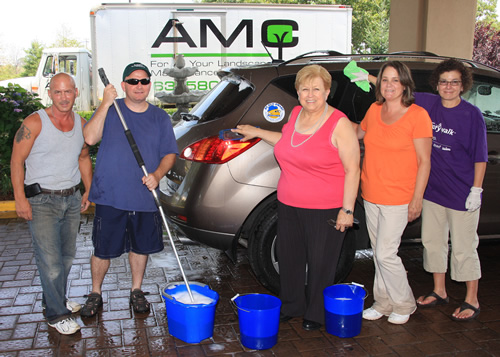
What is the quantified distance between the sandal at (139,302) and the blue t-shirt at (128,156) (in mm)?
717

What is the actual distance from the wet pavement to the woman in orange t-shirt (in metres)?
0.32

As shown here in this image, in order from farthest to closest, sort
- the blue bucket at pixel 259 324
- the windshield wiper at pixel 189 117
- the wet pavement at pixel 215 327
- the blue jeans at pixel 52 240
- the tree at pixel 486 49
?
the tree at pixel 486 49, the windshield wiper at pixel 189 117, the blue jeans at pixel 52 240, the wet pavement at pixel 215 327, the blue bucket at pixel 259 324

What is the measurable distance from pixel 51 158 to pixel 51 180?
0.15 meters

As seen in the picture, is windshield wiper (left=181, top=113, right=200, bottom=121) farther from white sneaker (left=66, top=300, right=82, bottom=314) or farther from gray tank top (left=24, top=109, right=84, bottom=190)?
white sneaker (left=66, top=300, right=82, bottom=314)

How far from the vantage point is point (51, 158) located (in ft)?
12.4

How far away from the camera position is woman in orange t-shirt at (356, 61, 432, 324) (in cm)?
374

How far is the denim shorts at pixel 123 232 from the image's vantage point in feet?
13.2

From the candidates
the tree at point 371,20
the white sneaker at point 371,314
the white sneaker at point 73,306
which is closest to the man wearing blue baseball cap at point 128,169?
the white sneaker at point 73,306

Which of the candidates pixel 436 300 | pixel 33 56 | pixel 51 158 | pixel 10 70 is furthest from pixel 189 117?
pixel 10 70

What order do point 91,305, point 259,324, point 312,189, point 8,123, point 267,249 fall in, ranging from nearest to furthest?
point 259,324, point 312,189, point 91,305, point 267,249, point 8,123

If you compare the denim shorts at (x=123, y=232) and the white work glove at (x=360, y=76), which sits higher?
the white work glove at (x=360, y=76)

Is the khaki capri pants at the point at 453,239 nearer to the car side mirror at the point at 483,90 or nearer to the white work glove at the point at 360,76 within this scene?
the white work glove at the point at 360,76

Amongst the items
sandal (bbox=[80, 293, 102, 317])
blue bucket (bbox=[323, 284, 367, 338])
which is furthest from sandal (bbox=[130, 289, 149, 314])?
blue bucket (bbox=[323, 284, 367, 338])

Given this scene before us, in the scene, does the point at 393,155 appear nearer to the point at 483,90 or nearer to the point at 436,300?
the point at 436,300
